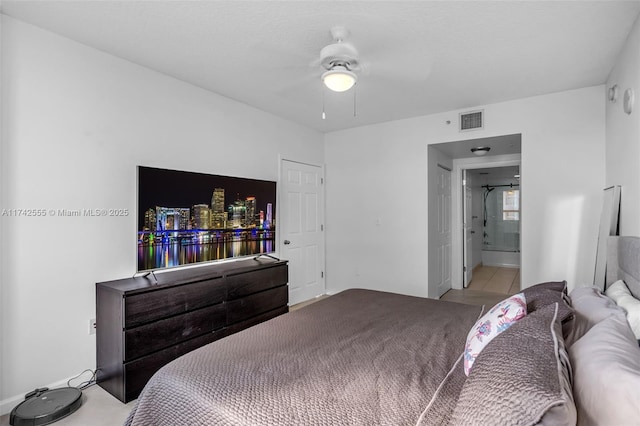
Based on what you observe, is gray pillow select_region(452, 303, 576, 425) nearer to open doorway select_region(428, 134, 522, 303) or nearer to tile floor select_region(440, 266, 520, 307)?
open doorway select_region(428, 134, 522, 303)

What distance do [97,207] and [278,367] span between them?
6.95 ft

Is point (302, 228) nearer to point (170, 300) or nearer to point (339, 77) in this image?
point (170, 300)

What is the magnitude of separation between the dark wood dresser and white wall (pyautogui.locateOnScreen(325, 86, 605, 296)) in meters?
2.11

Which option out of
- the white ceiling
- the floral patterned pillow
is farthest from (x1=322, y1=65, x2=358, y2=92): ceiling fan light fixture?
the floral patterned pillow

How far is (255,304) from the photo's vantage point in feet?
11.0

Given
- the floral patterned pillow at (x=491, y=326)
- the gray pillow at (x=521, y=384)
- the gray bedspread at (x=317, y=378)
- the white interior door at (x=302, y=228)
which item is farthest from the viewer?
the white interior door at (x=302, y=228)

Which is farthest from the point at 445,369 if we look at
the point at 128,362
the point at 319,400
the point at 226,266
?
the point at 226,266

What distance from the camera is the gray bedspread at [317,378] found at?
115 centimetres

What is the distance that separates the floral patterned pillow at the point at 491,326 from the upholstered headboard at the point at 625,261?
1.01m

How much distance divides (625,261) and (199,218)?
3.32m

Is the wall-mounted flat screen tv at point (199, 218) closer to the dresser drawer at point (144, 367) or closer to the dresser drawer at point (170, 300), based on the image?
the dresser drawer at point (170, 300)

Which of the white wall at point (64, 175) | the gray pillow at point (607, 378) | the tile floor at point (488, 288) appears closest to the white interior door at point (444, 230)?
the tile floor at point (488, 288)

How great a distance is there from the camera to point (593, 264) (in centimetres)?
350

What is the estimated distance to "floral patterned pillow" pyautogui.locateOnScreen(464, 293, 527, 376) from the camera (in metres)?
1.36
